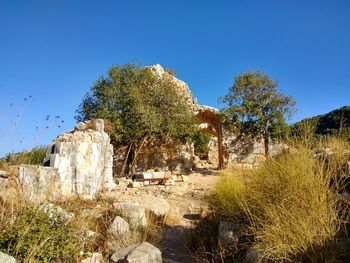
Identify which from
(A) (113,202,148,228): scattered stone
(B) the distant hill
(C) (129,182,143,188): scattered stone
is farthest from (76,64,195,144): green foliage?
(A) (113,202,148,228): scattered stone

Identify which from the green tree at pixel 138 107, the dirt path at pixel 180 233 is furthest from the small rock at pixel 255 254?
the green tree at pixel 138 107

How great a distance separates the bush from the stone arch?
48.5 ft

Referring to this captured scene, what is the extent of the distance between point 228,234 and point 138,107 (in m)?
12.3

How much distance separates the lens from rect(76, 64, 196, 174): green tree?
16547 millimetres

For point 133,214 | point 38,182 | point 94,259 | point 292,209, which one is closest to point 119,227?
point 133,214

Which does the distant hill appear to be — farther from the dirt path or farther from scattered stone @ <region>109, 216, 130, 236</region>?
scattered stone @ <region>109, 216, 130, 236</region>

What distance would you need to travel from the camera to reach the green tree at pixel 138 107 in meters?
16.5

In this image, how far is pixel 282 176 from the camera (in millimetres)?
4469

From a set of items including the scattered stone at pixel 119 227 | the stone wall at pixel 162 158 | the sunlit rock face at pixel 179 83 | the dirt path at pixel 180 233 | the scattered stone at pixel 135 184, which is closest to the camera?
the dirt path at pixel 180 233

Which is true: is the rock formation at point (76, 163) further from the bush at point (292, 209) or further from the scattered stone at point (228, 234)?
the bush at point (292, 209)

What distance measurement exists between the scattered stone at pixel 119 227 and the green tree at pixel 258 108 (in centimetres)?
1219

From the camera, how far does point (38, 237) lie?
13.1 ft

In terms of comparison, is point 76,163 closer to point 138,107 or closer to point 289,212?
point 289,212

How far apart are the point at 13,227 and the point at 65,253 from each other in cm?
66
